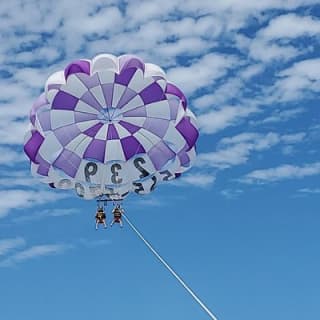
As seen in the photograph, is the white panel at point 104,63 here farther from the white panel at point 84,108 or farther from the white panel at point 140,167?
the white panel at point 140,167

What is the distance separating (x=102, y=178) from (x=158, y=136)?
2100 mm

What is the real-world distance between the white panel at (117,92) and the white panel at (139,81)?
0.82 ft

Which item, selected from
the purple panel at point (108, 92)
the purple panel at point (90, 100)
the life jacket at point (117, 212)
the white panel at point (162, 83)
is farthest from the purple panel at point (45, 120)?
the white panel at point (162, 83)

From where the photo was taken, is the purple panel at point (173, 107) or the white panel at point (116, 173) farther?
the white panel at point (116, 173)

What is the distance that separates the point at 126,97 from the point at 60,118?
6.44ft

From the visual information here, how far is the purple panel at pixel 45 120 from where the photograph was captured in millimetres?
35219

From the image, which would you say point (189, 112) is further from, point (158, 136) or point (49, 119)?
point (49, 119)

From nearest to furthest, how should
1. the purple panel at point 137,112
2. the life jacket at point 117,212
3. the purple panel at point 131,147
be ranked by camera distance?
1. the purple panel at point 137,112
2. the life jacket at point 117,212
3. the purple panel at point 131,147

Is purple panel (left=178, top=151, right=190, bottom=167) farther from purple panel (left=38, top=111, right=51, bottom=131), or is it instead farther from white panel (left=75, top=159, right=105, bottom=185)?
purple panel (left=38, top=111, right=51, bottom=131)

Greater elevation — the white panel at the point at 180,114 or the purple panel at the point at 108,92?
the purple panel at the point at 108,92

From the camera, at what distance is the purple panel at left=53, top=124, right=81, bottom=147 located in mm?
35438

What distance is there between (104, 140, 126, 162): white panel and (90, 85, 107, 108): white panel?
138cm

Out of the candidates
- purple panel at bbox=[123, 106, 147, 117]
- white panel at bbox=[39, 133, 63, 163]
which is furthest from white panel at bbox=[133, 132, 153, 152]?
white panel at bbox=[39, 133, 63, 163]

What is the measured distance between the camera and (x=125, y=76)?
3488cm
